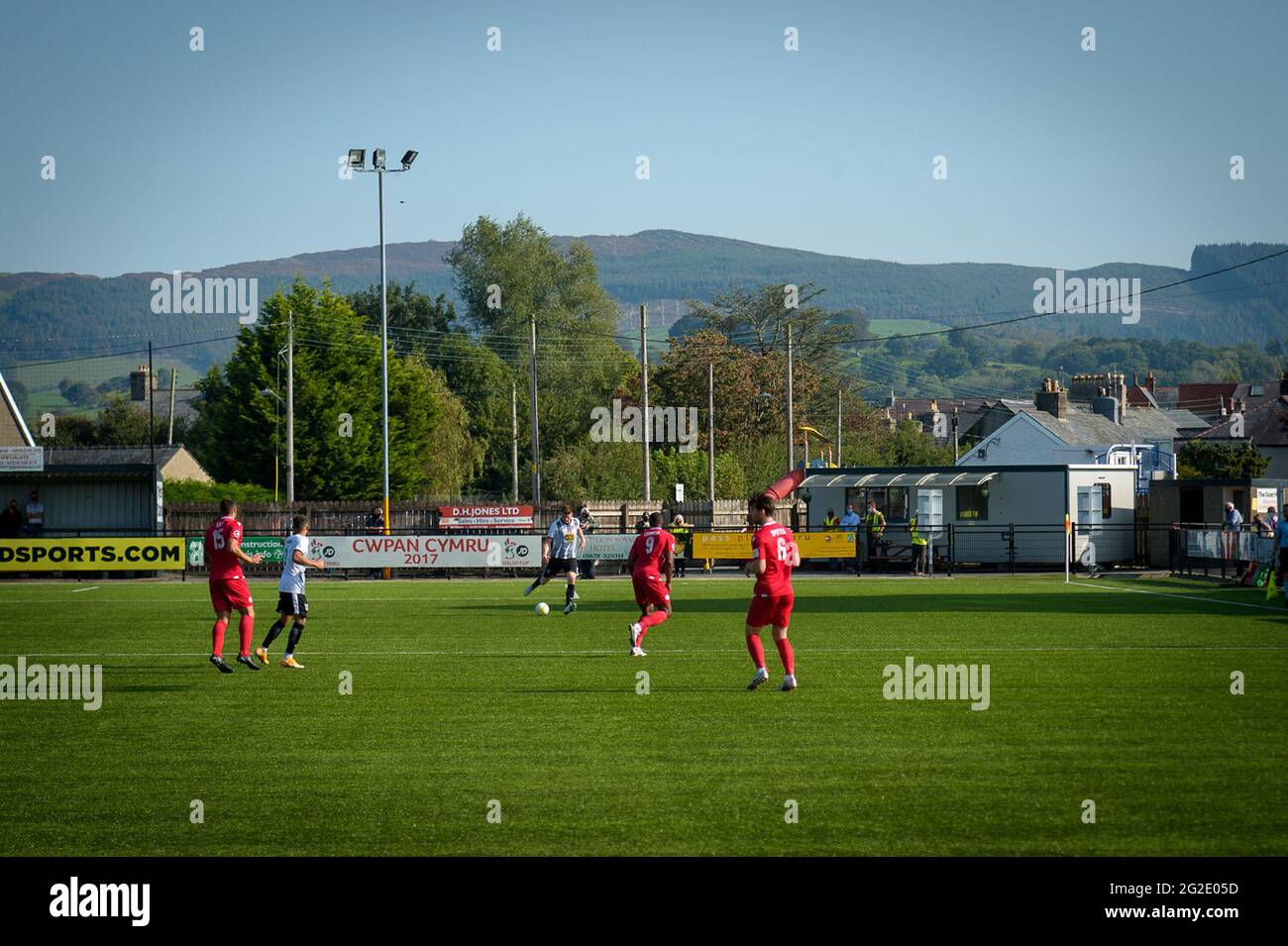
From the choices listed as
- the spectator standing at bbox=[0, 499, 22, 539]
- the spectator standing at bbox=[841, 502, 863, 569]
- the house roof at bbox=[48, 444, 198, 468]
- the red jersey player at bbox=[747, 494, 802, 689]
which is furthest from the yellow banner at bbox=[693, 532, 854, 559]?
the house roof at bbox=[48, 444, 198, 468]

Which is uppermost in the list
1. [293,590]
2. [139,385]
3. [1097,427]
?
[139,385]

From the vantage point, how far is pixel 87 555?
133 ft

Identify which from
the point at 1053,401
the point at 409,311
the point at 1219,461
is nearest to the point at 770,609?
the point at 1053,401

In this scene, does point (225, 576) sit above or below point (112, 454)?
below

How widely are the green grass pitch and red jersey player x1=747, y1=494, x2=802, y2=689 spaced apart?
52cm

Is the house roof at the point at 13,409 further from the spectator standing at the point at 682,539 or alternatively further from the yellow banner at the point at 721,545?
the yellow banner at the point at 721,545

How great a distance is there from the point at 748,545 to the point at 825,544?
2.50 metres

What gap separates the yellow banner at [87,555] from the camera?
40312mm

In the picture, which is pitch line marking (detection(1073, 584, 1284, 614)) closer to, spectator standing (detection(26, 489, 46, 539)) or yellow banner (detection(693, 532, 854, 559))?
yellow banner (detection(693, 532, 854, 559))

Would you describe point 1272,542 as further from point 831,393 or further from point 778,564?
point 831,393

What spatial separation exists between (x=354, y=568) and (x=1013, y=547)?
20637 millimetres

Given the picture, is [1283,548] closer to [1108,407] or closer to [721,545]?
[721,545]
